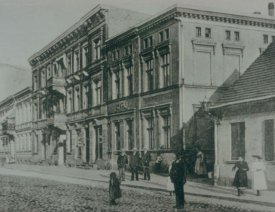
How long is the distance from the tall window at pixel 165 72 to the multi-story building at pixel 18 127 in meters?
19.2

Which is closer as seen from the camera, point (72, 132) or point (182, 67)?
point (182, 67)

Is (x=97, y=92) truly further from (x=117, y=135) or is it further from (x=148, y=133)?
(x=148, y=133)

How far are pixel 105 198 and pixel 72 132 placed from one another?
16265 mm

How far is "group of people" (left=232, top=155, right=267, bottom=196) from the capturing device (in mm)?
12227

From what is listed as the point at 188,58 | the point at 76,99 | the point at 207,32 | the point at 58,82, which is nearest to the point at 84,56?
the point at 76,99

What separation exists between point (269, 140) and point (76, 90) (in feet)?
57.4

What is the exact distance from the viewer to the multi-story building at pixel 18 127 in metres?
37.8

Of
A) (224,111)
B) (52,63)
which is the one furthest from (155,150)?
(52,63)

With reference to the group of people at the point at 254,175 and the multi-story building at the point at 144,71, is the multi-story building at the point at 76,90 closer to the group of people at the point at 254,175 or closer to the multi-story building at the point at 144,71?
the multi-story building at the point at 144,71

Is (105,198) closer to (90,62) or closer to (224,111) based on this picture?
(224,111)

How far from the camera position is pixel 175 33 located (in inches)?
727

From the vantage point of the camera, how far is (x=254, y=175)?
40.7 feet

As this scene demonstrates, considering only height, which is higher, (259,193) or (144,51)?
(144,51)

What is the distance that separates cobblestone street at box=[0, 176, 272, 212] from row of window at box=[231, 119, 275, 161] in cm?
233
